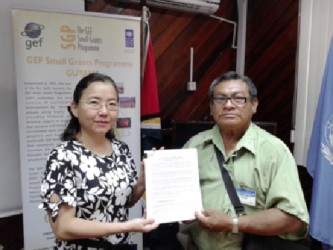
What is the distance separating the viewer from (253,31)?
132 inches

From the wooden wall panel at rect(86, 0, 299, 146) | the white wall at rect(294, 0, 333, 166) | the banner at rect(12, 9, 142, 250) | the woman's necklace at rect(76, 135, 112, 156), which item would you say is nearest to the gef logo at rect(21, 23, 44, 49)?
the banner at rect(12, 9, 142, 250)

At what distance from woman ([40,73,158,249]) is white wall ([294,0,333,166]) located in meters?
1.74

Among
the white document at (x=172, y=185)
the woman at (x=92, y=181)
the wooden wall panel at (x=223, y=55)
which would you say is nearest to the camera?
the woman at (x=92, y=181)

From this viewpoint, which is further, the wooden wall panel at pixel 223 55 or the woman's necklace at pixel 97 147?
the wooden wall panel at pixel 223 55

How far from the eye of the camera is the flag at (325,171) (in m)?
1.99

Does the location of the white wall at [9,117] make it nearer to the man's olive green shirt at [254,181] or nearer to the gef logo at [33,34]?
the gef logo at [33,34]

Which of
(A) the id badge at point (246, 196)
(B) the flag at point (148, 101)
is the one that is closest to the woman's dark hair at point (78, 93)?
(A) the id badge at point (246, 196)

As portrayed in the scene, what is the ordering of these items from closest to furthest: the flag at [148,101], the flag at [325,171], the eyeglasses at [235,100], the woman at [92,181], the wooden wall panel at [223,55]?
the woman at [92,181] < the eyeglasses at [235,100] < the flag at [325,171] < the flag at [148,101] < the wooden wall panel at [223,55]

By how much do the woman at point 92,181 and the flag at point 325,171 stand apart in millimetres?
1212

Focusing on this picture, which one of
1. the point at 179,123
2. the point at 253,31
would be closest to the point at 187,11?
the point at 253,31

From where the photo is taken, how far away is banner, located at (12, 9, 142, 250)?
206 centimetres

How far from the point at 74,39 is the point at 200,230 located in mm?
1481

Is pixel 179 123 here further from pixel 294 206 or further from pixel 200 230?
pixel 294 206

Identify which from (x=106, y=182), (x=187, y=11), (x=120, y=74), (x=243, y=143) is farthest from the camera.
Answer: (x=187, y=11)
